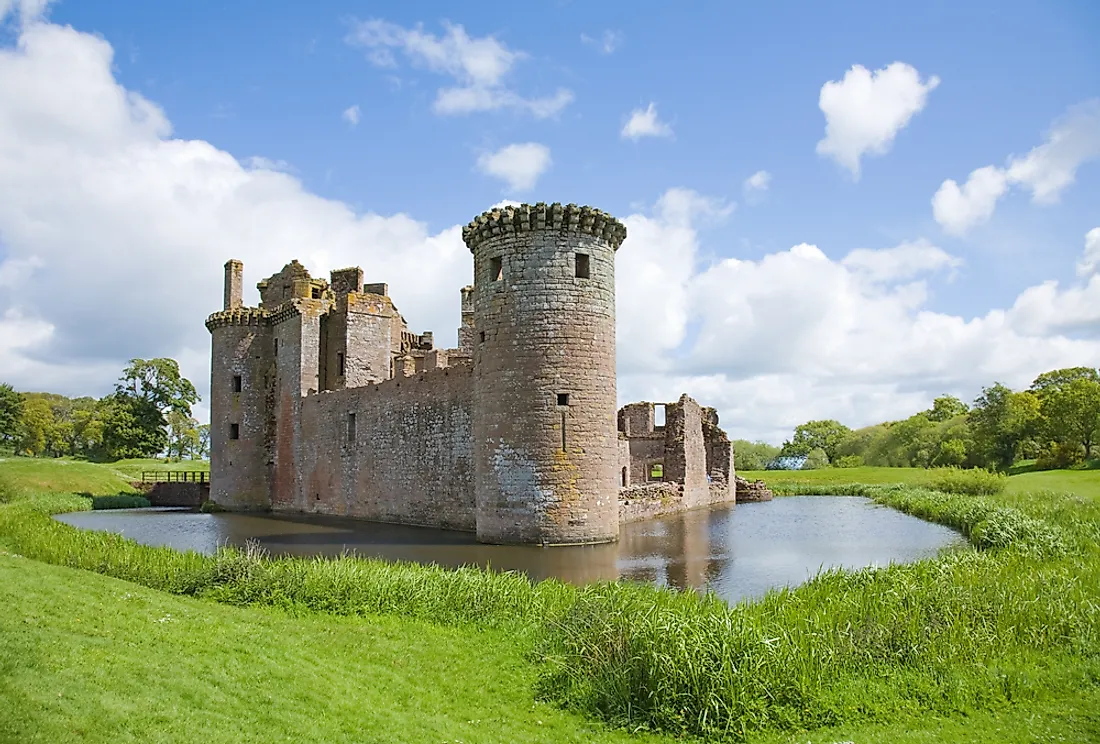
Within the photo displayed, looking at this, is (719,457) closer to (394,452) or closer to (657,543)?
(394,452)

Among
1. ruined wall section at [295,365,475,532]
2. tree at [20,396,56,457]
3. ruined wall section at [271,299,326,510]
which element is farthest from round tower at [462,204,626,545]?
tree at [20,396,56,457]

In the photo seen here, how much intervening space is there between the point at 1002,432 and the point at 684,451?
36.5 metres

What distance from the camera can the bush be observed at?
110 ft

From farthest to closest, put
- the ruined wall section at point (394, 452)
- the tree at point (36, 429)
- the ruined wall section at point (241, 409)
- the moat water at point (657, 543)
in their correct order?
1. the tree at point (36, 429)
2. the ruined wall section at point (241, 409)
3. the ruined wall section at point (394, 452)
4. the moat water at point (657, 543)

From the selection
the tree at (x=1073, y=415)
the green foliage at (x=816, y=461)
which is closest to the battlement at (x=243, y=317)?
the tree at (x=1073, y=415)

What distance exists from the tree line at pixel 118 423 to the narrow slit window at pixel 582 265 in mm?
48875

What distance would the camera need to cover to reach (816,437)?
117 metres

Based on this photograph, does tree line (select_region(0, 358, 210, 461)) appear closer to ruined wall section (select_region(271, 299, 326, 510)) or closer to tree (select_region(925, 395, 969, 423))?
ruined wall section (select_region(271, 299, 326, 510))

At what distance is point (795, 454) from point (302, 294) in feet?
304

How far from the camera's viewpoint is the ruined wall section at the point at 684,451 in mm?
37031

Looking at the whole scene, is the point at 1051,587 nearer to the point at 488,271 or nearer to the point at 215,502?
the point at 488,271

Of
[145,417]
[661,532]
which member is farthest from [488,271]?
[145,417]

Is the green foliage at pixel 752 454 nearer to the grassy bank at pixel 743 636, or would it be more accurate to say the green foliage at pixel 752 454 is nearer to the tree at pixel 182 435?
the tree at pixel 182 435

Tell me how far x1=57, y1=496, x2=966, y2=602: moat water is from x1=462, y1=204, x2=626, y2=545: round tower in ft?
3.12
